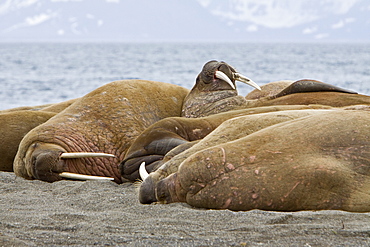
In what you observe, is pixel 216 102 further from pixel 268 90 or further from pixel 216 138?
pixel 216 138

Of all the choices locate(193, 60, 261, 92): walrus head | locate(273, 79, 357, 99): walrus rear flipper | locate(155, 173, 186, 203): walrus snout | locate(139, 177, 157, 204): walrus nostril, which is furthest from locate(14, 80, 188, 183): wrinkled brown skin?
locate(155, 173, 186, 203): walrus snout

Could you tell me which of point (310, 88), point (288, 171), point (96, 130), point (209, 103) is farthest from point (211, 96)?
point (288, 171)

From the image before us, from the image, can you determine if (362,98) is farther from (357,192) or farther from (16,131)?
(16,131)

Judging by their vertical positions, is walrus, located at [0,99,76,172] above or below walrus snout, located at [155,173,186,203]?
below

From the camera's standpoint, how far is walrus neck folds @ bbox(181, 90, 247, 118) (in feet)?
23.3

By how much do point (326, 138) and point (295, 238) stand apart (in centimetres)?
94

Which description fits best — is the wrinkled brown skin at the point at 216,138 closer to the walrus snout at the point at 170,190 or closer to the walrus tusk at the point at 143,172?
the walrus snout at the point at 170,190

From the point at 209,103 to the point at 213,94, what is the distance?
0.77 feet

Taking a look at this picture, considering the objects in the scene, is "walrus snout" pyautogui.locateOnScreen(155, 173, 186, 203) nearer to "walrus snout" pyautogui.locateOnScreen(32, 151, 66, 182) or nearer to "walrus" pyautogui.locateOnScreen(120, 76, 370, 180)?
"walrus" pyautogui.locateOnScreen(120, 76, 370, 180)

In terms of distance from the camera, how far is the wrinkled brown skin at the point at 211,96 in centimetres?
713

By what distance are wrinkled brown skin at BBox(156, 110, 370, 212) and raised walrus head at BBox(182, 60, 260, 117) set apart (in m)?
3.22

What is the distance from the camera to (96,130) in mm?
6453

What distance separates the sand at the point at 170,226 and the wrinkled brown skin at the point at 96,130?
163 cm

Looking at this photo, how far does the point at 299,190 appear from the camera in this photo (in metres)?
3.53
